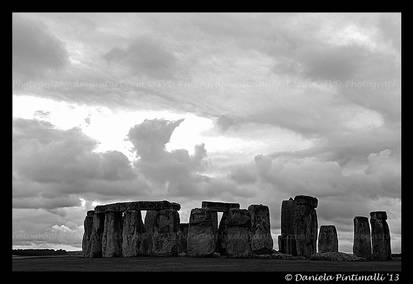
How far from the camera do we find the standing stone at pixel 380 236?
81.7ft

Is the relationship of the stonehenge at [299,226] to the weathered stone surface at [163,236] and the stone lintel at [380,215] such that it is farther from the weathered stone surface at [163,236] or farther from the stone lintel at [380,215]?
the weathered stone surface at [163,236]

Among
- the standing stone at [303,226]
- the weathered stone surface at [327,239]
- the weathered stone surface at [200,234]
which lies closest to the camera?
the weathered stone surface at [200,234]

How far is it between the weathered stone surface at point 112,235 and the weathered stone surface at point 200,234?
3.66 m

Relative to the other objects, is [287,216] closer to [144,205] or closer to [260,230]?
[260,230]

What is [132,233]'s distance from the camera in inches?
905

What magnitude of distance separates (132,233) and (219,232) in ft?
11.2

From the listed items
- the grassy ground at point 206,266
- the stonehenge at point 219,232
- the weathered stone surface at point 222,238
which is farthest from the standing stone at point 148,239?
the grassy ground at point 206,266

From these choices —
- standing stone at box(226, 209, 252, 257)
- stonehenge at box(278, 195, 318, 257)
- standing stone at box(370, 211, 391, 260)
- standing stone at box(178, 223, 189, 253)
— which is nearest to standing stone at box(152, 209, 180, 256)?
standing stone at box(178, 223, 189, 253)

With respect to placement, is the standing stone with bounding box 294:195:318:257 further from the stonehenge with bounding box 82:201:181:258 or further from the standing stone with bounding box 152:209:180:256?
the standing stone with bounding box 152:209:180:256

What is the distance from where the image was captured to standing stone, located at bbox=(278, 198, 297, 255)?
24562 mm

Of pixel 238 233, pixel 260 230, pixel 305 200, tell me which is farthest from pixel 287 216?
pixel 238 233
